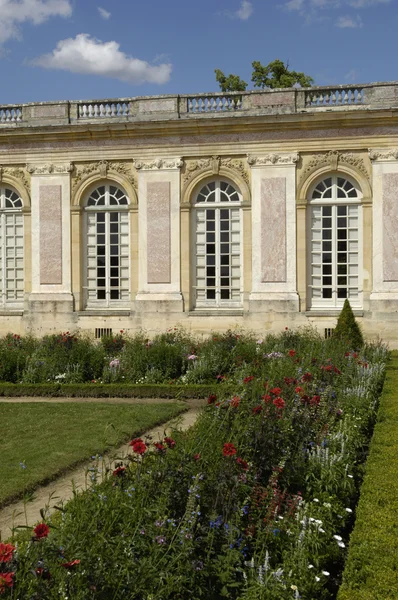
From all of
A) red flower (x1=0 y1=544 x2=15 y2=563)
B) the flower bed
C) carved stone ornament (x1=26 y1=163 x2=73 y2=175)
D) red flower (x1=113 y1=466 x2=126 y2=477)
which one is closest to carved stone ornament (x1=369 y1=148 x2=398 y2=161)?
carved stone ornament (x1=26 y1=163 x2=73 y2=175)

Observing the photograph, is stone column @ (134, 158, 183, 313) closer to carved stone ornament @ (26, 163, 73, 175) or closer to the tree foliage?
carved stone ornament @ (26, 163, 73, 175)

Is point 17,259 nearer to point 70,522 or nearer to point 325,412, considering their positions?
point 325,412

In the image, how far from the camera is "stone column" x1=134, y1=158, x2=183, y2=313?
17.4 m

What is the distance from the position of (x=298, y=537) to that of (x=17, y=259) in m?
15.7

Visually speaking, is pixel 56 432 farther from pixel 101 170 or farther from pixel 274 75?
pixel 274 75

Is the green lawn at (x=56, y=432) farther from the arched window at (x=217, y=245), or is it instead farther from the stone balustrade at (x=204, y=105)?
the stone balustrade at (x=204, y=105)

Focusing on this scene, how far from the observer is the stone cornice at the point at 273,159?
55.0 ft

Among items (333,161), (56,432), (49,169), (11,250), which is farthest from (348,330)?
(11,250)

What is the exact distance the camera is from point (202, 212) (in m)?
17.6

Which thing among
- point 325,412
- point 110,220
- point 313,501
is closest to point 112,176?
point 110,220

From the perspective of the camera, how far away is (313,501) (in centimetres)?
503

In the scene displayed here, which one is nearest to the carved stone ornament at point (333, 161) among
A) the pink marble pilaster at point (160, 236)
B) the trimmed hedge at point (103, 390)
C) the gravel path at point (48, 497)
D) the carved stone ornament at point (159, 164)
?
the carved stone ornament at point (159, 164)

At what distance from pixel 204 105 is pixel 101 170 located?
10.4ft

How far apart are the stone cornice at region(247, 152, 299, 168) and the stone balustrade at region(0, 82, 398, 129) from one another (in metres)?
1.04
